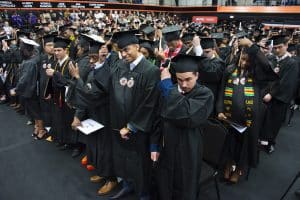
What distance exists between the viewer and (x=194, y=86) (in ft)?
7.97

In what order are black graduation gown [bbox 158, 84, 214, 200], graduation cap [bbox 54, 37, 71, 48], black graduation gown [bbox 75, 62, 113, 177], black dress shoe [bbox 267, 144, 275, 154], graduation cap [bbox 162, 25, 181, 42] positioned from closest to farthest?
black graduation gown [bbox 158, 84, 214, 200] < black graduation gown [bbox 75, 62, 113, 177] < graduation cap [bbox 162, 25, 181, 42] < graduation cap [bbox 54, 37, 71, 48] < black dress shoe [bbox 267, 144, 275, 154]

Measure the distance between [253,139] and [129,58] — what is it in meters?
1.98

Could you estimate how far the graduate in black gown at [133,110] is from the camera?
9.06ft

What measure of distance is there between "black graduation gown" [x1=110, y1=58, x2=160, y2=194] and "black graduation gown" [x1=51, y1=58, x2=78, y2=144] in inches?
58.3

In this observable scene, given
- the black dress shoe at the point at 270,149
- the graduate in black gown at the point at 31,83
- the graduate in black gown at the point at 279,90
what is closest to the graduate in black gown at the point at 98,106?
the graduate in black gown at the point at 31,83

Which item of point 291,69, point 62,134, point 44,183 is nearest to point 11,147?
point 62,134

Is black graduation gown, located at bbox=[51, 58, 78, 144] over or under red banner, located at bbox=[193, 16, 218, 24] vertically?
under

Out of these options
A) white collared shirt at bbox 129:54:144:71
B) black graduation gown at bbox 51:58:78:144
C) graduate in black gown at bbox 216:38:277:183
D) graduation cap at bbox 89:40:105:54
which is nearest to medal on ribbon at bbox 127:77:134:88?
white collared shirt at bbox 129:54:144:71

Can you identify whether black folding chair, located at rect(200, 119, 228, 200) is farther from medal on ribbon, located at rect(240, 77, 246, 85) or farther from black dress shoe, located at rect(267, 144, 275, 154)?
black dress shoe, located at rect(267, 144, 275, 154)

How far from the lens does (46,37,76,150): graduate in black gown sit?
3.93 m

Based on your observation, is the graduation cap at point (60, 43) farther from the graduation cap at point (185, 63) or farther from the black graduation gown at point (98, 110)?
the graduation cap at point (185, 63)

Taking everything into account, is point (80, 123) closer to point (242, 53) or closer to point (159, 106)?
point (159, 106)

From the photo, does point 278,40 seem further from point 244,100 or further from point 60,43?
point 60,43

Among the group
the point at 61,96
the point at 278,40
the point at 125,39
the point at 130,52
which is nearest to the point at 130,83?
the point at 130,52
